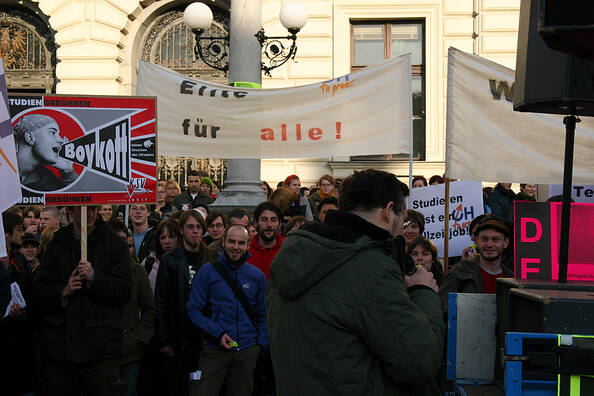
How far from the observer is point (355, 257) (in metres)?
2.59

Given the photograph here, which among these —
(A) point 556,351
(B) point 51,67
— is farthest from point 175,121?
(B) point 51,67

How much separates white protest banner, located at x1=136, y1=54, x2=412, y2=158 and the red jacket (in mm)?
1140

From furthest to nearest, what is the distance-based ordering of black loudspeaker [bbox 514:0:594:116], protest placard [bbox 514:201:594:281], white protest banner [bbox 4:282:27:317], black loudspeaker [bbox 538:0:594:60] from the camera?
white protest banner [bbox 4:282:27:317]
protest placard [bbox 514:201:594:281]
black loudspeaker [bbox 514:0:594:116]
black loudspeaker [bbox 538:0:594:60]

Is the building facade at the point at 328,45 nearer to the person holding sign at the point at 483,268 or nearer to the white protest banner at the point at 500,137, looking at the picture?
the white protest banner at the point at 500,137

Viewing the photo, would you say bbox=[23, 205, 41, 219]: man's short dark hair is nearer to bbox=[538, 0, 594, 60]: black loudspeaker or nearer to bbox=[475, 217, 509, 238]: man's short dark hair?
bbox=[475, 217, 509, 238]: man's short dark hair

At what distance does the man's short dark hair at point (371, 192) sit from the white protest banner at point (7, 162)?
203cm

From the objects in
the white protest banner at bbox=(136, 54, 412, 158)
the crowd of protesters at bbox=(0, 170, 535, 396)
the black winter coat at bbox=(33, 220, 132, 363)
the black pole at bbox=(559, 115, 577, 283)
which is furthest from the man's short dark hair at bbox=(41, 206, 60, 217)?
the black pole at bbox=(559, 115, 577, 283)

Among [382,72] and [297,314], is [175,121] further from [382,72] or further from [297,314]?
[297,314]

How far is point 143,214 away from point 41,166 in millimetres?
2622

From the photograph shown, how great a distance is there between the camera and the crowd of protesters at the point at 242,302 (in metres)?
2.57

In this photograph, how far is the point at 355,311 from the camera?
2545mm

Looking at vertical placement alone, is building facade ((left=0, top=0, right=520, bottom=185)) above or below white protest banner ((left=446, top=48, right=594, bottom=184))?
above

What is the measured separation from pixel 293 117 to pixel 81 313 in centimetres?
312

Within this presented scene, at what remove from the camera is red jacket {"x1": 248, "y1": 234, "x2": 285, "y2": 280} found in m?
6.21
